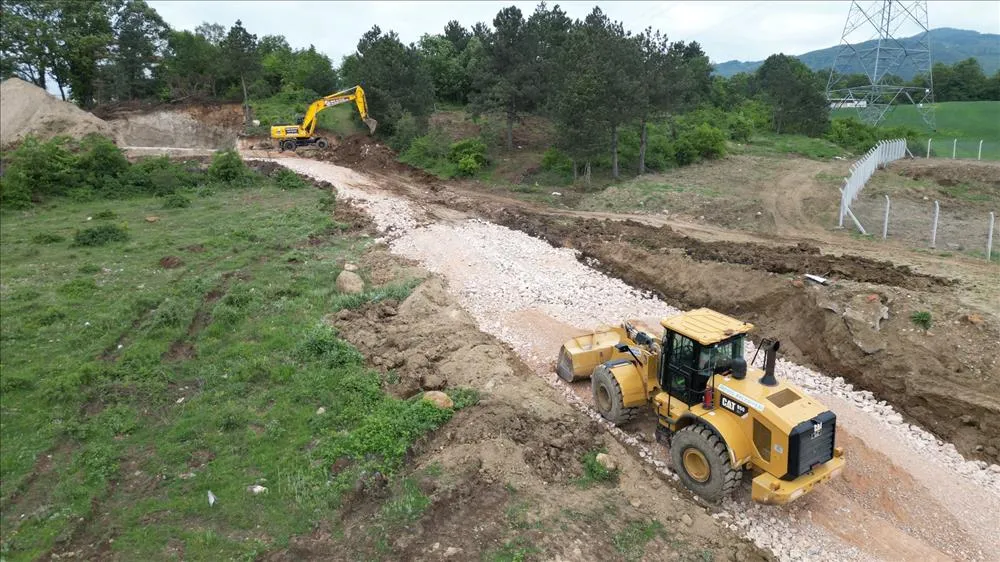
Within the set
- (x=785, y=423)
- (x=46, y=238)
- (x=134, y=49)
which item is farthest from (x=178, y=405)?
(x=134, y=49)

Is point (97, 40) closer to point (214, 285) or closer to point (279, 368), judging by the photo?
point (214, 285)

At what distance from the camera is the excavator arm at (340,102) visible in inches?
1427

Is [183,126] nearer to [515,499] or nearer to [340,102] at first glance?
[340,102]

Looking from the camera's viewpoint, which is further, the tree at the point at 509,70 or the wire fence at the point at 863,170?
the tree at the point at 509,70

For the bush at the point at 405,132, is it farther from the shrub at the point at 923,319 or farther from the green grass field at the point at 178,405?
the shrub at the point at 923,319

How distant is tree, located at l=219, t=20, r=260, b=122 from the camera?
40750mm

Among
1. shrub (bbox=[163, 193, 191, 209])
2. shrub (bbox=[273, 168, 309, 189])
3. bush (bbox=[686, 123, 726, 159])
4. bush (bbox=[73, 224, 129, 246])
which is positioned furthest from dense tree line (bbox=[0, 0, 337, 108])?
bush (bbox=[686, 123, 726, 159])

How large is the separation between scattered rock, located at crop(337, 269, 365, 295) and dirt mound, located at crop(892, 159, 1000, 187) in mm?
28119

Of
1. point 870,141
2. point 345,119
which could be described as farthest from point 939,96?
point 345,119

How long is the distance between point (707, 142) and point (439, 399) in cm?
3042

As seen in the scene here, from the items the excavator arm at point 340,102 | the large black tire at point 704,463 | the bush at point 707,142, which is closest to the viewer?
the large black tire at point 704,463

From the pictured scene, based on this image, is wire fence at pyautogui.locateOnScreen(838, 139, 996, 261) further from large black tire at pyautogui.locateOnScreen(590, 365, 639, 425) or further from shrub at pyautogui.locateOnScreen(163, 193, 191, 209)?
shrub at pyautogui.locateOnScreen(163, 193, 191, 209)

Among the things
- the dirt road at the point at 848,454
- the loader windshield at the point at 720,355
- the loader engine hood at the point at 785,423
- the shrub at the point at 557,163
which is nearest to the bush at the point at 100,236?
the dirt road at the point at 848,454

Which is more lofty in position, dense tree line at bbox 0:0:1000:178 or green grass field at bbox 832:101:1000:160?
dense tree line at bbox 0:0:1000:178
